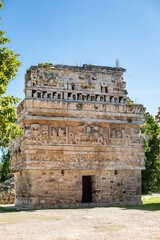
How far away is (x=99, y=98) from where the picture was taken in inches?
690

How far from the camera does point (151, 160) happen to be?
29.0 meters

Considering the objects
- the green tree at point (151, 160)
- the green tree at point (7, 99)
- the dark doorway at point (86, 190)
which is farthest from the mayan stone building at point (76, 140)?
the green tree at point (151, 160)

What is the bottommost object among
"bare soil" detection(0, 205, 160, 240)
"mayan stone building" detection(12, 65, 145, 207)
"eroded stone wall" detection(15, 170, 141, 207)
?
"bare soil" detection(0, 205, 160, 240)

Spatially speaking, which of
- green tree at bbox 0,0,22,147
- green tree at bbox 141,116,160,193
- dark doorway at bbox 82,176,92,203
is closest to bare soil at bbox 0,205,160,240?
green tree at bbox 0,0,22,147

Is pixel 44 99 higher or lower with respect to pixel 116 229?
higher

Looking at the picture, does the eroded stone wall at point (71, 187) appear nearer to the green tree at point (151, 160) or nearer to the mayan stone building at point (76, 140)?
the mayan stone building at point (76, 140)

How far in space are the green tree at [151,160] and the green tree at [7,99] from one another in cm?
1852

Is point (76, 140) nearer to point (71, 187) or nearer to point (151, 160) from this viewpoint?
point (71, 187)

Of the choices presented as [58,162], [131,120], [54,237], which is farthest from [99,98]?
[54,237]

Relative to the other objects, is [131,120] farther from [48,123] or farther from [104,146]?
[48,123]

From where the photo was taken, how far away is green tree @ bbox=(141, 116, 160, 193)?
28.0m

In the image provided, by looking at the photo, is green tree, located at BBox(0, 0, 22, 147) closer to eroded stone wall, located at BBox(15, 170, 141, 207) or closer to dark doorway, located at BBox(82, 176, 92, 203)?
eroded stone wall, located at BBox(15, 170, 141, 207)

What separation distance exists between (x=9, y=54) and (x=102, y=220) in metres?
7.83

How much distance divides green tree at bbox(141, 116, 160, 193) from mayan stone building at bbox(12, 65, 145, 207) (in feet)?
36.9
